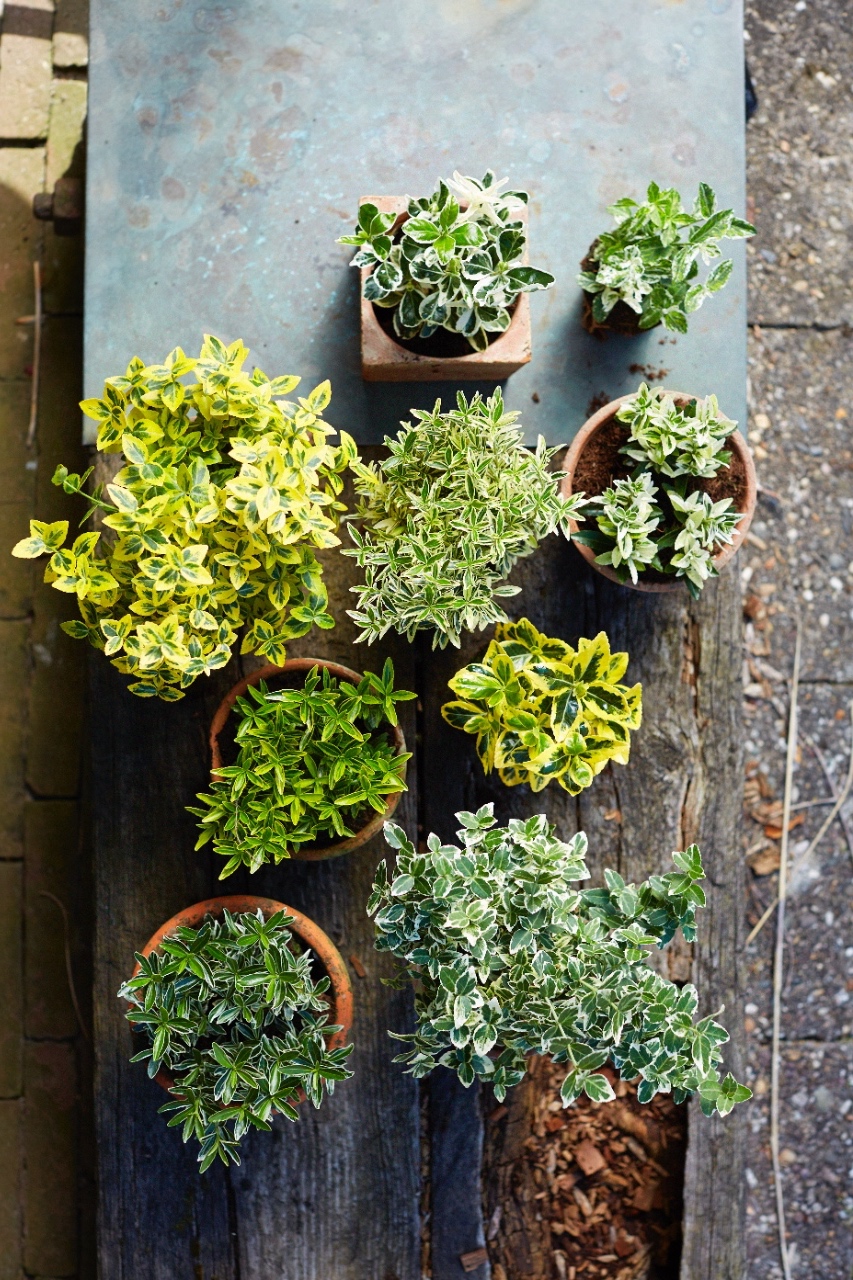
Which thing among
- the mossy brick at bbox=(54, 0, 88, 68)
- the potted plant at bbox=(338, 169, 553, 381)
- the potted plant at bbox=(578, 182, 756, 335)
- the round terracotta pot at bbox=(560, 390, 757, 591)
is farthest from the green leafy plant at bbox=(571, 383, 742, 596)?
the mossy brick at bbox=(54, 0, 88, 68)

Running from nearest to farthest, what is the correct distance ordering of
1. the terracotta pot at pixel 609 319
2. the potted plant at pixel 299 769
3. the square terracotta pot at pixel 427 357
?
1. the potted plant at pixel 299 769
2. the square terracotta pot at pixel 427 357
3. the terracotta pot at pixel 609 319

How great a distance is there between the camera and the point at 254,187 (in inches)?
81.6

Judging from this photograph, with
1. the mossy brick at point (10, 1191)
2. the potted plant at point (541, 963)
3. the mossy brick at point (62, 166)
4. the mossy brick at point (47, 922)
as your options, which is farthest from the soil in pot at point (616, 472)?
the mossy brick at point (10, 1191)

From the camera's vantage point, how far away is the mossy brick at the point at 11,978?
2.62m

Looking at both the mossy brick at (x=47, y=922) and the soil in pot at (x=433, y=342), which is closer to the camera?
the soil in pot at (x=433, y=342)

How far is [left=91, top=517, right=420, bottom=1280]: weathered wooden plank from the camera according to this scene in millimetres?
2035

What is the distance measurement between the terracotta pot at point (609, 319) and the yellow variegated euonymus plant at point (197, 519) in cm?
63

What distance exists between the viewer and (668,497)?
6.19 feet

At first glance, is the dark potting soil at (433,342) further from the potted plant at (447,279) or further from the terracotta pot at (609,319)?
the terracotta pot at (609,319)

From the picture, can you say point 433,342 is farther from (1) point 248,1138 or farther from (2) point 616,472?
(1) point 248,1138

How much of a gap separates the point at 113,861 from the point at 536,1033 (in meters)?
0.91

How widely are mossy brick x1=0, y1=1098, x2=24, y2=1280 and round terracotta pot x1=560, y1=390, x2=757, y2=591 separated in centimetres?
207

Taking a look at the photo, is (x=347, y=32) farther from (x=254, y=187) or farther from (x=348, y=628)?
(x=348, y=628)

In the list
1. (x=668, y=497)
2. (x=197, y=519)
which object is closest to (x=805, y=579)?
(x=668, y=497)
